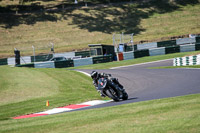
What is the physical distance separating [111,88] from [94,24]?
5218 cm

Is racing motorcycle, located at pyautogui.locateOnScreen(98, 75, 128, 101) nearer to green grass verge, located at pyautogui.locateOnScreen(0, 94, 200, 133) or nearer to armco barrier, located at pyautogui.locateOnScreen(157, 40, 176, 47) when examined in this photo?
green grass verge, located at pyautogui.locateOnScreen(0, 94, 200, 133)

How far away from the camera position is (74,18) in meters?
65.3

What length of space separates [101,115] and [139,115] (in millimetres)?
1151

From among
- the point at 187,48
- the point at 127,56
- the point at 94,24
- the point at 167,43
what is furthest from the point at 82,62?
the point at 94,24

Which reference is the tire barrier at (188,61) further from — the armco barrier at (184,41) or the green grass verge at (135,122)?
the armco barrier at (184,41)

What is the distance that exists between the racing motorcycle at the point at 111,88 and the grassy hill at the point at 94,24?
40.4m

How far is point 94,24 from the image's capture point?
6353 cm

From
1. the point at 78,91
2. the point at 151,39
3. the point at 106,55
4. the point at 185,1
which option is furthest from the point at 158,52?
the point at 185,1

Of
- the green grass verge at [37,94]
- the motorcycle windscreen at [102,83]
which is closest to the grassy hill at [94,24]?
the green grass verge at [37,94]

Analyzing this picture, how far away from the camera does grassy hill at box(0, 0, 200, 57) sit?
2240 inches

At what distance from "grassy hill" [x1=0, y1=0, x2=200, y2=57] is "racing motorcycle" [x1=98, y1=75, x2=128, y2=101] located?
40.4 meters

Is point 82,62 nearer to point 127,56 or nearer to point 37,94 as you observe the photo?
point 127,56

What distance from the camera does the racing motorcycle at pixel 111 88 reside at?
1183cm

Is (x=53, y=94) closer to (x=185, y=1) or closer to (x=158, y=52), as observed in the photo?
(x=158, y=52)
